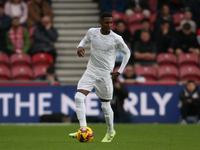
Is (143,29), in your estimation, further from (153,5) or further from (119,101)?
(119,101)

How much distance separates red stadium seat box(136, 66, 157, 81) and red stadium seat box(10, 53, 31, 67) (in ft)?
12.0

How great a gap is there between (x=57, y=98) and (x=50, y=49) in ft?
7.44

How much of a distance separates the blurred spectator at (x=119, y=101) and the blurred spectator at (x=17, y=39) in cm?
369

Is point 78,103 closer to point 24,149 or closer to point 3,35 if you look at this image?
point 24,149

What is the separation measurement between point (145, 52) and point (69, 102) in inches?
126

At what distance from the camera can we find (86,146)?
23.1 feet

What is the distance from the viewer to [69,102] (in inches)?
537

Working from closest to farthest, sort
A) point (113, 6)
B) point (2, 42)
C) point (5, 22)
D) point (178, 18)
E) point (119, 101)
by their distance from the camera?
point (119, 101) < point (2, 42) < point (5, 22) < point (113, 6) < point (178, 18)

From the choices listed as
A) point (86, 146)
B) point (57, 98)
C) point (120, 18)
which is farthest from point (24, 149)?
point (120, 18)

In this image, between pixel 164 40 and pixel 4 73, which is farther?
pixel 164 40

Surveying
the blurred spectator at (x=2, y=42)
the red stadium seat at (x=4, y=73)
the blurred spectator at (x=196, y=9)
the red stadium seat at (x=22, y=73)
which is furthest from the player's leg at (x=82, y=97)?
the blurred spectator at (x=196, y=9)

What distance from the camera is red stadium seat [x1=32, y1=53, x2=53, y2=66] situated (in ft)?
48.4

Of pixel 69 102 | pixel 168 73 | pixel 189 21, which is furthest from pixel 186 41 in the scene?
pixel 69 102

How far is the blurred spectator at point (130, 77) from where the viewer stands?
13758 mm
